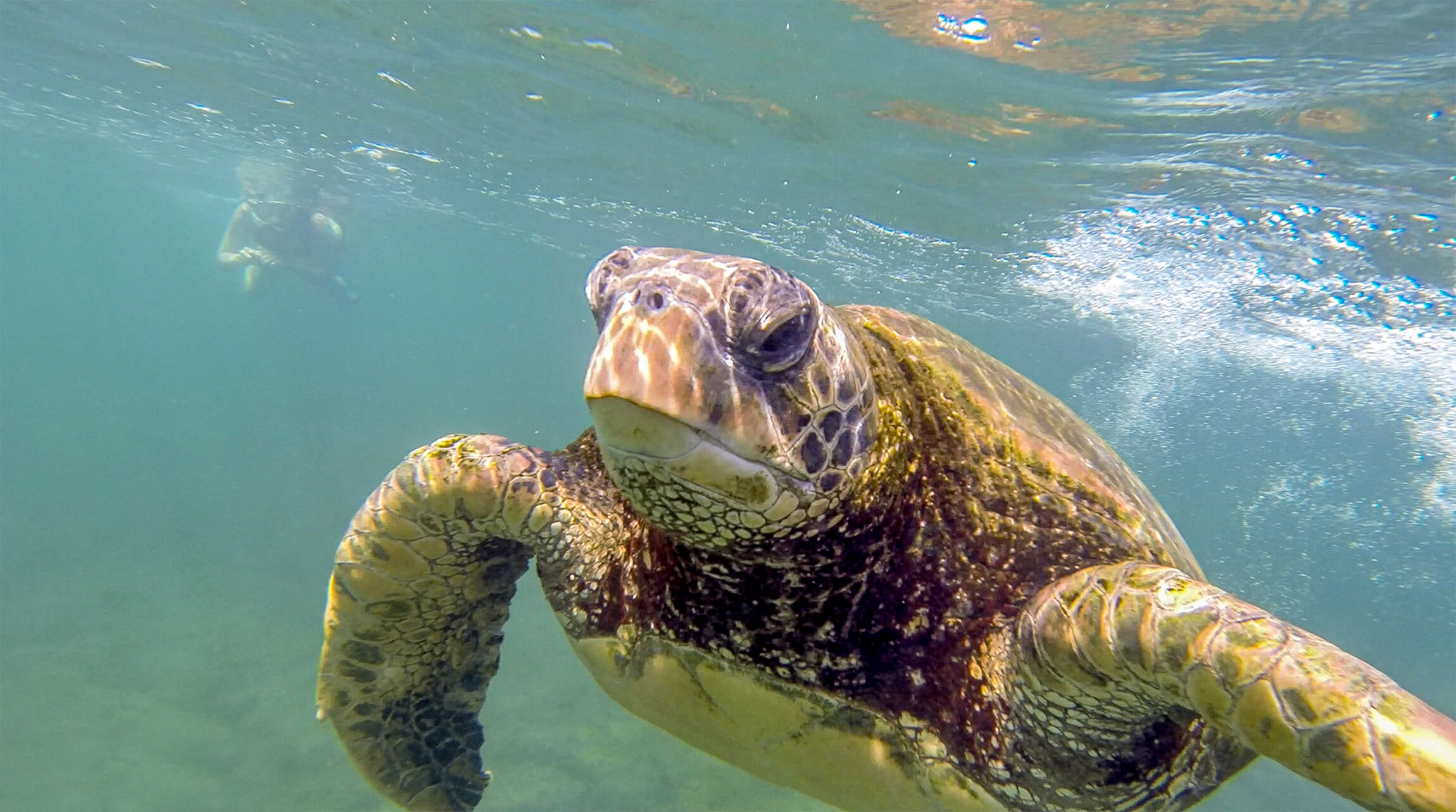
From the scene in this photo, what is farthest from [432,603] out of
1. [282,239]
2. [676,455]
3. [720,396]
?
[282,239]

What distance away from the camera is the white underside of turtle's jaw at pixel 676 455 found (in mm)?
1687

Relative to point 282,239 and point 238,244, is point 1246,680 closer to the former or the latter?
point 282,239

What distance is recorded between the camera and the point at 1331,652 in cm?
165

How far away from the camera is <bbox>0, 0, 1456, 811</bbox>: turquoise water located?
360 inches

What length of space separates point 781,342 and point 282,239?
90.8ft

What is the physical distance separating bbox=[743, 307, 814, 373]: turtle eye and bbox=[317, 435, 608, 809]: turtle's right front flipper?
54.3 inches

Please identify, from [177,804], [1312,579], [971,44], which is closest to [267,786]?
[177,804]

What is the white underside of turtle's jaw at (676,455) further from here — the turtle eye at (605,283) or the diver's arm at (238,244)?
the diver's arm at (238,244)

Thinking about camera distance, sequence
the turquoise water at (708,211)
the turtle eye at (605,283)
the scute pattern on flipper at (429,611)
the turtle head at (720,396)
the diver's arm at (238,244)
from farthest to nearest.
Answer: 1. the diver's arm at (238,244)
2. the turquoise water at (708,211)
3. the scute pattern on flipper at (429,611)
4. the turtle eye at (605,283)
5. the turtle head at (720,396)

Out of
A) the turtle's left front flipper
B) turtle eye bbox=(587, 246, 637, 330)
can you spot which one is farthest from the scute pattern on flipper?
the turtle's left front flipper

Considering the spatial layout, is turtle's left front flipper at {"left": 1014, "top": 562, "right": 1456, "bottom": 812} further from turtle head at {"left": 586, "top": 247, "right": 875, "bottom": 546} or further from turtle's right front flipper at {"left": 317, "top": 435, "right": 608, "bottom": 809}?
turtle's right front flipper at {"left": 317, "top": 435, "right": 608, "bottom": 809}

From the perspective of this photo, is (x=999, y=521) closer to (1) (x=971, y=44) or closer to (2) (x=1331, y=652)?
(2) (x=1331, y=652)

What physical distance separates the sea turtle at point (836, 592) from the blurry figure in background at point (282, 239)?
2542 cm

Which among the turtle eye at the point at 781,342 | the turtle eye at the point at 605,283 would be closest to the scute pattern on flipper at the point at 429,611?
the turtle eye at the point at 605,283
